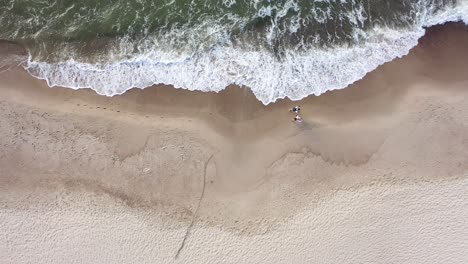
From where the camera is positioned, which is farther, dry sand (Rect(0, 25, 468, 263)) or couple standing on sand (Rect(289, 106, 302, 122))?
couple standing on sand (Rect(289, 106, 302, 122))

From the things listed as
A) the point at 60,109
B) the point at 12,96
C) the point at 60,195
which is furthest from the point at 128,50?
the point at 60,195

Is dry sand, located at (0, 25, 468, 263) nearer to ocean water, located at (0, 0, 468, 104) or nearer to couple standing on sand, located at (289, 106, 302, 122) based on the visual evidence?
couple standing on sand, located at (289, 106, 302, 122)

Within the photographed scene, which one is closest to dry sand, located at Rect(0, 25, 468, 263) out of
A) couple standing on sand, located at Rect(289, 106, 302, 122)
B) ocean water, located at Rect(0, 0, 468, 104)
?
couple standing on sand, located at Rect(289, 106, 302, 122)

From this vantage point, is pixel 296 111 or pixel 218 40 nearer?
pixel 296 111

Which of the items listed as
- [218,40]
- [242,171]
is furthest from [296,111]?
[218,40]

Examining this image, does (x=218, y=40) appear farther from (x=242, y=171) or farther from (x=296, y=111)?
(x=242, y=171)

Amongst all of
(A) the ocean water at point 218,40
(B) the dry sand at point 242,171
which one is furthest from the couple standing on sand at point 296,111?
(A) the ocean water at point 218,40

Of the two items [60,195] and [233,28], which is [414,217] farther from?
[60,195]
